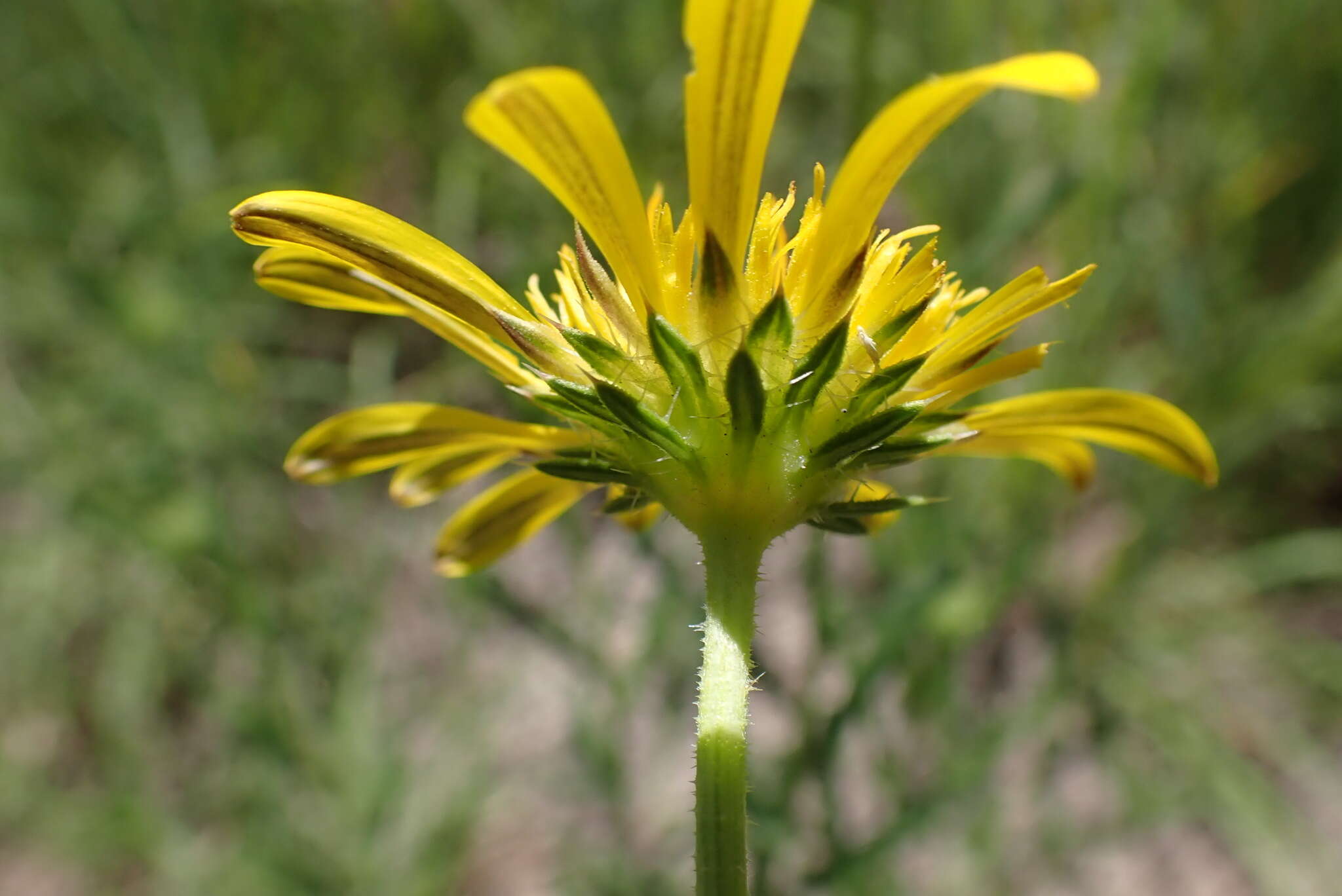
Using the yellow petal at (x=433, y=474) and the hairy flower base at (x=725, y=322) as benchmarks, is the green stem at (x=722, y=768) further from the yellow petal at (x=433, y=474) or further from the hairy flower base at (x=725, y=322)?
the yellow petal at (x=433, y=474)

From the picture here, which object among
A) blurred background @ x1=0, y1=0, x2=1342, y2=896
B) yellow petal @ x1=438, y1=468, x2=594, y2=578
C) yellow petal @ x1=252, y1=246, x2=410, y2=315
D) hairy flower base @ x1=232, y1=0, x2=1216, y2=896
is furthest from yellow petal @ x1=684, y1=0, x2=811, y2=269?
blurred background @ x1=0, y1=0, x2=1342, y2=896

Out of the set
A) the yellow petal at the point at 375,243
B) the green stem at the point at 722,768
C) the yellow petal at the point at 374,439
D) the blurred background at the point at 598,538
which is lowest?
the green stem at the point at 722,768

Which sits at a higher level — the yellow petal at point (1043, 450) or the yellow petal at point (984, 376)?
the yellow petal at point (1043, 450)

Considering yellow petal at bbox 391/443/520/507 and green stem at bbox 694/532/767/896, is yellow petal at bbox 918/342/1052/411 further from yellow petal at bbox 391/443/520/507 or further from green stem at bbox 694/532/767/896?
yellow petal at bbox 391/443/520/507

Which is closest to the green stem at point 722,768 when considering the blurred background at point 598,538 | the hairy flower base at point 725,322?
the hairy flower base at point 725,322

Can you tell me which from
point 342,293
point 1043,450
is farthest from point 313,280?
point 1043,450

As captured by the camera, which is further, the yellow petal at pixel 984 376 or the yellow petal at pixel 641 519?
the yellow petal at pixel 641 519

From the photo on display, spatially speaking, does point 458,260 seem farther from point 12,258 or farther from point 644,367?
point 12,258
